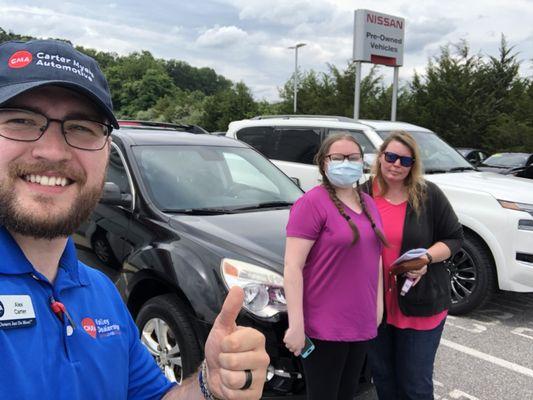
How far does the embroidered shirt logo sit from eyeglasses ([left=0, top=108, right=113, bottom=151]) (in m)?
0.45

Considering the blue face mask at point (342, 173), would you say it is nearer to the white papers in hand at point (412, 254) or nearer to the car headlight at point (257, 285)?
→ the white papers in hand at point (412, 254)

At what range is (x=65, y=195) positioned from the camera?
1.25 meters

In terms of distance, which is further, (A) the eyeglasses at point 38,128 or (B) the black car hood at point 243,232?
(B) the black car hood at point 243,232

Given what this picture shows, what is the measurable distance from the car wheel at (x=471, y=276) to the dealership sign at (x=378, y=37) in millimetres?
11507

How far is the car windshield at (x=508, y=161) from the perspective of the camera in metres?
14.2

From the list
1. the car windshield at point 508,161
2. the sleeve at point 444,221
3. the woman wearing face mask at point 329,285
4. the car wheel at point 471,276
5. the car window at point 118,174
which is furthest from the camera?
the car windshield at point 508,161

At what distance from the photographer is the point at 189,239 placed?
9.83 feet

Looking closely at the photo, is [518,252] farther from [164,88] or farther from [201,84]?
[201,84]

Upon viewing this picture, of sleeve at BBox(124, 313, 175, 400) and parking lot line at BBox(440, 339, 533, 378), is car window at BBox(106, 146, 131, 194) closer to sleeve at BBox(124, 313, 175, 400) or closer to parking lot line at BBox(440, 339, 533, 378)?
sleeve at BBox(124, 313, 175, 400)

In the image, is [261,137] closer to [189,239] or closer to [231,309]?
[189,239]

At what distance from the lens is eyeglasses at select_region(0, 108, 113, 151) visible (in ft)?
3.98

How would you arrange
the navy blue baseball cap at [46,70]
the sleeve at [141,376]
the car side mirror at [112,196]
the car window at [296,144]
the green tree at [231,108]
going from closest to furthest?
the navy blue baseball cap at [46,70], the sleeve at [141,376], the car side mirror at [112,196], the car window at [296,144], the green tree at [231,108]

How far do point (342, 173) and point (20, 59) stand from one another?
1.66 metres

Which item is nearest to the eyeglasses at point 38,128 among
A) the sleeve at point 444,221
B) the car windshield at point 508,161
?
the sleeve at point 444,221
